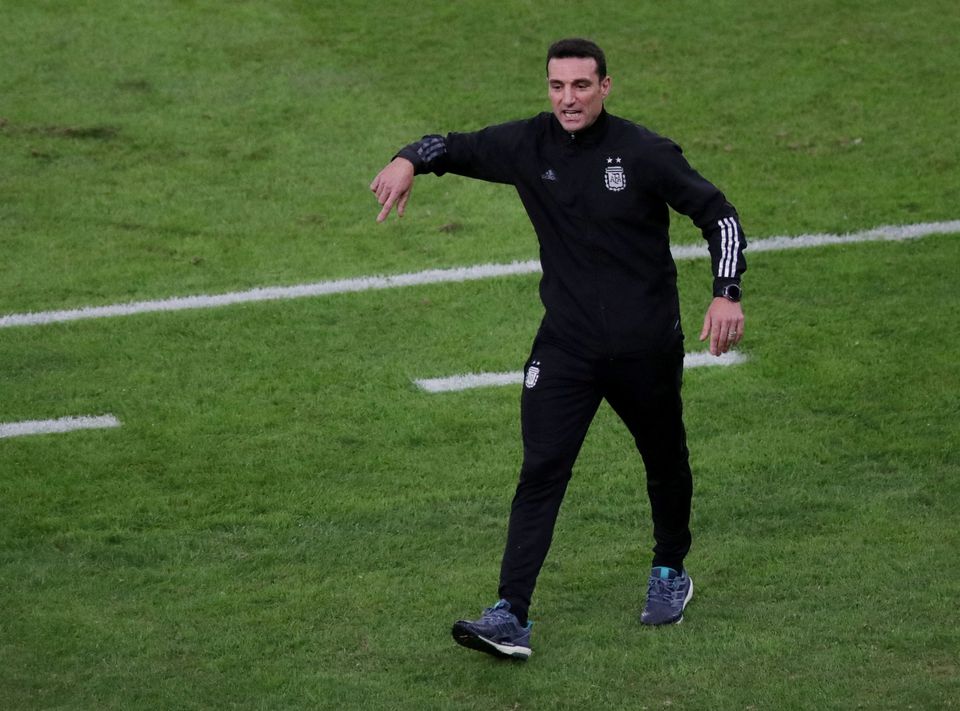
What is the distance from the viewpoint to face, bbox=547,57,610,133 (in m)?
5.79

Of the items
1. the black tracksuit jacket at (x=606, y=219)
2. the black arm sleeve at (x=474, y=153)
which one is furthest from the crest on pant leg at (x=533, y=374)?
the black arm sleeve at (x=474, y=153)

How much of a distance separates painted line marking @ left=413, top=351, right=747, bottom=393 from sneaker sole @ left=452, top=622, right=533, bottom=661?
2.94 meters

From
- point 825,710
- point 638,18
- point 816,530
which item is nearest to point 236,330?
point 816,530

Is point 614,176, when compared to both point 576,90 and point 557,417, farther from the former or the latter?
point 557,417

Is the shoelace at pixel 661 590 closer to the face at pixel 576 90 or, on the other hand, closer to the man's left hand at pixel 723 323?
the man's left hand at pixel 723 323

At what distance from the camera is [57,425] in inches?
328

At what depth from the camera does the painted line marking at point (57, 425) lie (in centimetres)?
825

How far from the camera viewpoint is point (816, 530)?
7086mm

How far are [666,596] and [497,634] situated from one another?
30.8 inches

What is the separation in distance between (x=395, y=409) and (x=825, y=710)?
11.5ft

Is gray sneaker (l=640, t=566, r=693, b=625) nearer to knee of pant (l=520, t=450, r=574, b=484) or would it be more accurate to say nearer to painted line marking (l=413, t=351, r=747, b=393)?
knee of pant (l=520, t=450, r=574, b=484)

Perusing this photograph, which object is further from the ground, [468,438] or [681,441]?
[681,441]

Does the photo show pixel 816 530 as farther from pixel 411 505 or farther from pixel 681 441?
pixel 411 505

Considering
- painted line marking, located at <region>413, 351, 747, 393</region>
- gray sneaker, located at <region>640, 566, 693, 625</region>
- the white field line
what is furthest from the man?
the white field line
